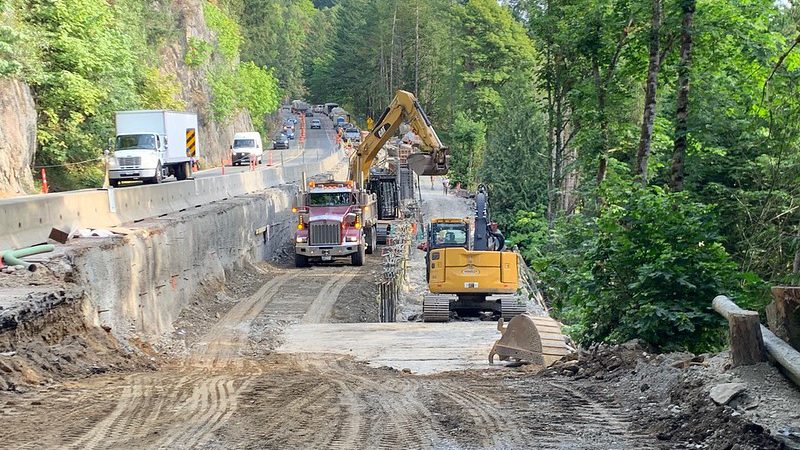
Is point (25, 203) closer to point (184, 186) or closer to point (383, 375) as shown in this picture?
point (383, 375)

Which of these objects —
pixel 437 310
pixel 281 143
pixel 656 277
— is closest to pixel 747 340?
pixel 656 277

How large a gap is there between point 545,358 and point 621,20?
14.3 metres

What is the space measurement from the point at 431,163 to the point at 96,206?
12696 millimetres

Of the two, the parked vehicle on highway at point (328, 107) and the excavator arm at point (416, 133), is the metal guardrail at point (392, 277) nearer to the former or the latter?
the excavator arm at point (416, 133)

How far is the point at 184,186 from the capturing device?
2792 centimetres

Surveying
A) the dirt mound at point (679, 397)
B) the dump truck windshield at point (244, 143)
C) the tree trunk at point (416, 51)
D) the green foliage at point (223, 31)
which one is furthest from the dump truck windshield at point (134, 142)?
the tree trunk at point (416, 51)

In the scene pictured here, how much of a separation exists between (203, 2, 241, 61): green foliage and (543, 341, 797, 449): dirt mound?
222 ft

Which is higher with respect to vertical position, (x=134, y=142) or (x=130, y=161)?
(x=134, y=142)

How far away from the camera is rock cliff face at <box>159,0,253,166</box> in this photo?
61781 mm

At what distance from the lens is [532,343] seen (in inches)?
543

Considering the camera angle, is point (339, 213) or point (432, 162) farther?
point (339, 213)

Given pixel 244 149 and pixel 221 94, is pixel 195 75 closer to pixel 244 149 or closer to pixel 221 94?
pixel 221 94

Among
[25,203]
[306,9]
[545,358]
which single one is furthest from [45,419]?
[306,9]

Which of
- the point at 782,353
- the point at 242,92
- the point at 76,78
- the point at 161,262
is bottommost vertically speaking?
the point at 161,262
